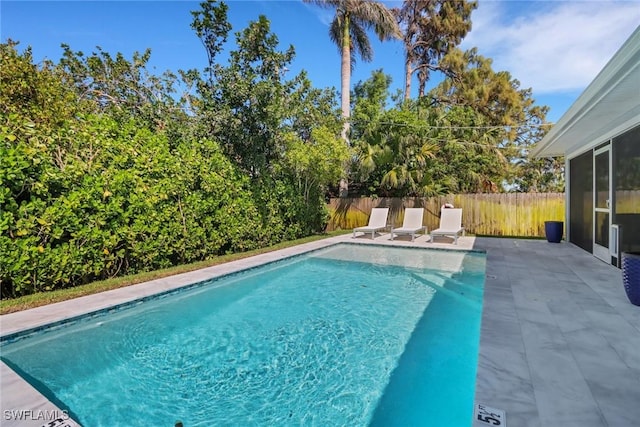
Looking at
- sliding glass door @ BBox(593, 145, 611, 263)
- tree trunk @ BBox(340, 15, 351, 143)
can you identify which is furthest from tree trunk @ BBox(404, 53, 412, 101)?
sliding glass door @ BBox(593, 145, 611, 263)

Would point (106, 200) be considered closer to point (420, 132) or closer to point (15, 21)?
point (15, 21)

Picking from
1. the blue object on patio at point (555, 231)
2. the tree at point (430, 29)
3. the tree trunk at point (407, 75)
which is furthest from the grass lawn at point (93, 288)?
the tree at point (430, 29)

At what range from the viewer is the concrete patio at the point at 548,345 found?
250cm

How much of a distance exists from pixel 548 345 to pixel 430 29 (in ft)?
76.4

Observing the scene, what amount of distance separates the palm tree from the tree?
4072mm

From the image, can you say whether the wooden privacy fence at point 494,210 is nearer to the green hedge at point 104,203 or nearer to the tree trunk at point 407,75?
the green hedge at point 104,203

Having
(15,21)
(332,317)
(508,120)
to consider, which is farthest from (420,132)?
(15,21)

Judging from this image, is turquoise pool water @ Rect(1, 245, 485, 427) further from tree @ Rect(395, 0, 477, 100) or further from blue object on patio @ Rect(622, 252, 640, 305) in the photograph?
tree @ Rect(395, 0, 477, 100)

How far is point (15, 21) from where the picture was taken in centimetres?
912

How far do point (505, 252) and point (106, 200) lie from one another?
32.8 feet

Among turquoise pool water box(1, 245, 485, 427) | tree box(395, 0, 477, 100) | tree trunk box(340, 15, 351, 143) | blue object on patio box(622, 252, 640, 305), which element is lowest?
turquoise pool water box(1, 245, 485, 427)

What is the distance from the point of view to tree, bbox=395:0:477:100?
21.1m

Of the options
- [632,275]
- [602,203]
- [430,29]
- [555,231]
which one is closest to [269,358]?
[632,275]

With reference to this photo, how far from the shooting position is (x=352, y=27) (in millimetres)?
17344
